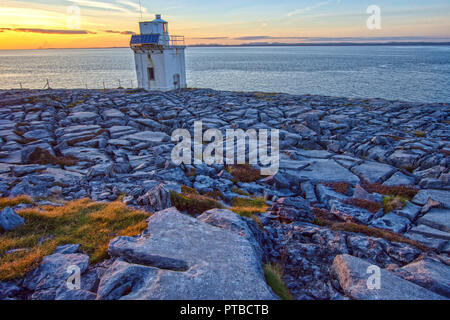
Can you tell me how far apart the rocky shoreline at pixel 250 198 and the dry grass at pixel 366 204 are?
6 cm

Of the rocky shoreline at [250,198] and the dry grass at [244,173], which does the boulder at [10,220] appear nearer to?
the rocky shoreline at [250,198]

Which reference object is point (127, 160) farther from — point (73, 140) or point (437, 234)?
point (437, 234)

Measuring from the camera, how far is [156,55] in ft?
116

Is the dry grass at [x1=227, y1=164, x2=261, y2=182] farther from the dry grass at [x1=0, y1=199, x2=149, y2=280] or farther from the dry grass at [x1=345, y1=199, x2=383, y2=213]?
the dry grass at [x1=0, y1=199, x2=149, y2=280]

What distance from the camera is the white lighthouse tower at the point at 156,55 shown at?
34969 mm

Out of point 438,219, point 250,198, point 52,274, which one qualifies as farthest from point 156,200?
point 438,219

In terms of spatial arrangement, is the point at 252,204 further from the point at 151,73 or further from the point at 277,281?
the point at 151,73

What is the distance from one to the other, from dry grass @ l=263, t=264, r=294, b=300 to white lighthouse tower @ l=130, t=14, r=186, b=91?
34.9 meters

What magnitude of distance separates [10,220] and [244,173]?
7.93 m

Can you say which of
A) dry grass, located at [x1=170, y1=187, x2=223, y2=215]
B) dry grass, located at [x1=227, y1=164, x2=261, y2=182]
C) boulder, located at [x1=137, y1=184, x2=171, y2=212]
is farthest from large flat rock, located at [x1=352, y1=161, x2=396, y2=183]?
boulder, located at [x1=137, y1=184, x2=171, y2=212]

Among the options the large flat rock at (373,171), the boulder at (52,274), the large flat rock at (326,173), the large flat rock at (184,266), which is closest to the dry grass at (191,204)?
the large flat rock at (184,266)

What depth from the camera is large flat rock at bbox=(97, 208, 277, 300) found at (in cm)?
388

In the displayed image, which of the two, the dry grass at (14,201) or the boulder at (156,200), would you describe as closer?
the boulder at (156,200)
